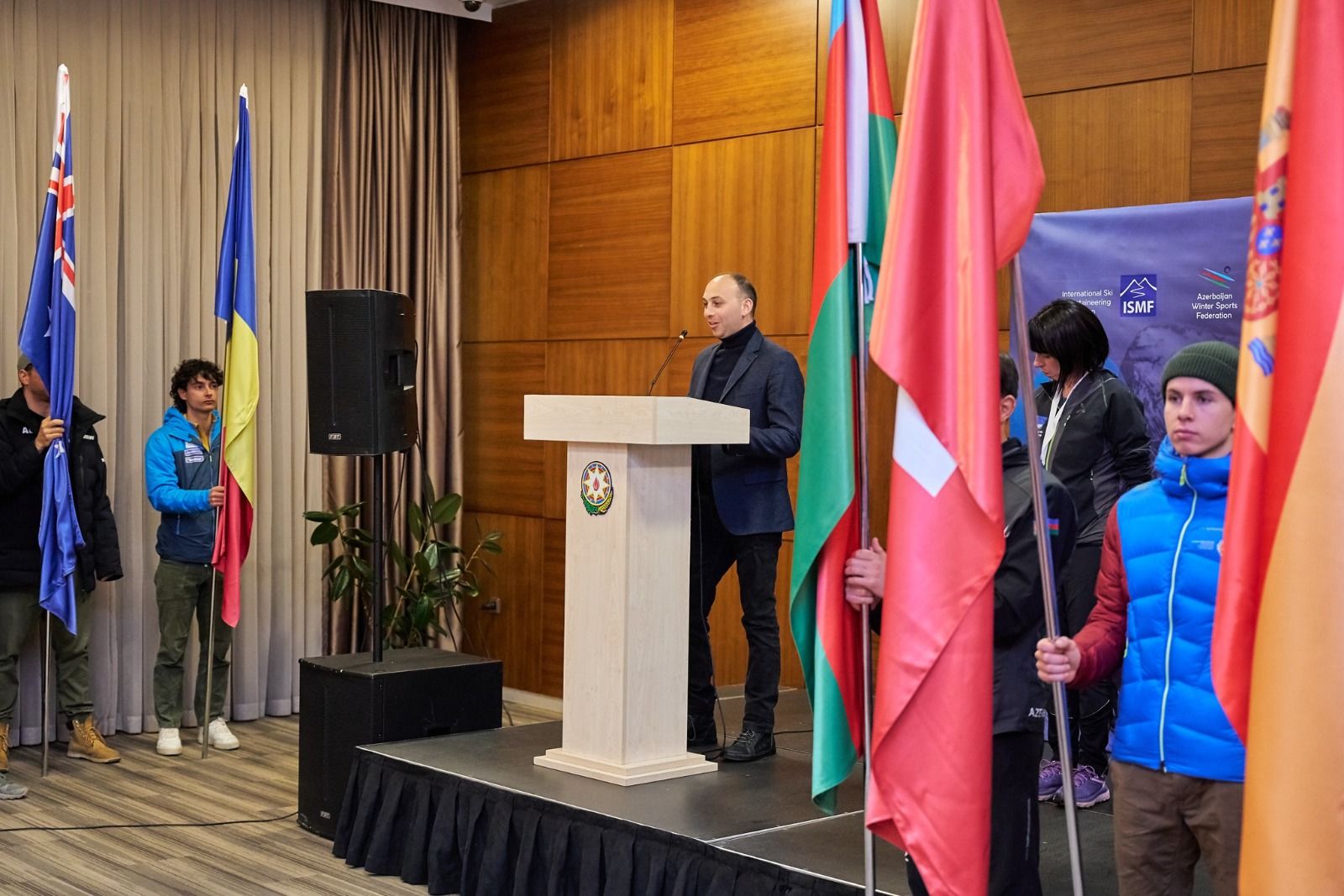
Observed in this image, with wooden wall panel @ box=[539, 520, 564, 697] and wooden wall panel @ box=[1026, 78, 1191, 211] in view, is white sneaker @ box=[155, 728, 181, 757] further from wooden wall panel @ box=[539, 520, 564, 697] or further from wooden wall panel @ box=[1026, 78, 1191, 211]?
wooden wall panel @ box=[1026, 78, 1191, 211]

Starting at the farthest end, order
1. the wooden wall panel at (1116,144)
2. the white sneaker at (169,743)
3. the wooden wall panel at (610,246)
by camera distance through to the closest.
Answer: the wooden wall panel at (610,246) → the white sneaker at (169,743) → the wooden wall panel at (1116,144)

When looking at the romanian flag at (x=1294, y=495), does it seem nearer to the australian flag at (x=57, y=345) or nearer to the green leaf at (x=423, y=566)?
the australian flag at (x=57, y=345)

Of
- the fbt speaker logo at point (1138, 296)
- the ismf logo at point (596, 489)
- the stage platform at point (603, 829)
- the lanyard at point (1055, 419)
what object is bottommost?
the stage platform at point (603, 829)

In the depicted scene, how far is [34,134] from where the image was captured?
6.30 meters

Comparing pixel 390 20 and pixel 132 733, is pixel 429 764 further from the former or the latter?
pixel 390 20

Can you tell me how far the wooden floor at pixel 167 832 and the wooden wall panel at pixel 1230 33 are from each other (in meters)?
3.77

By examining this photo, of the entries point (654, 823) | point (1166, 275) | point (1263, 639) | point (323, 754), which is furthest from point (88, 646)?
point (1263, 639)

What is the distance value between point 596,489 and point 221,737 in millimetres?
2872

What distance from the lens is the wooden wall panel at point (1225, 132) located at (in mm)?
4859

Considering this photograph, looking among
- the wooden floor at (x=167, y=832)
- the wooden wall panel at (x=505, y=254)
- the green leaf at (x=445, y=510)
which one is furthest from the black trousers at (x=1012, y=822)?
the wooden wall panel at (x=505, y=254)

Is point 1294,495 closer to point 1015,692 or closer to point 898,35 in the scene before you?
point 1015,692

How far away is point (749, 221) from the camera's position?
651 centimetres

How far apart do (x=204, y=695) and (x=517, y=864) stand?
2.92m

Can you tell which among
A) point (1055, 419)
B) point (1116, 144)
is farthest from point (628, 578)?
point (1116, 144)
